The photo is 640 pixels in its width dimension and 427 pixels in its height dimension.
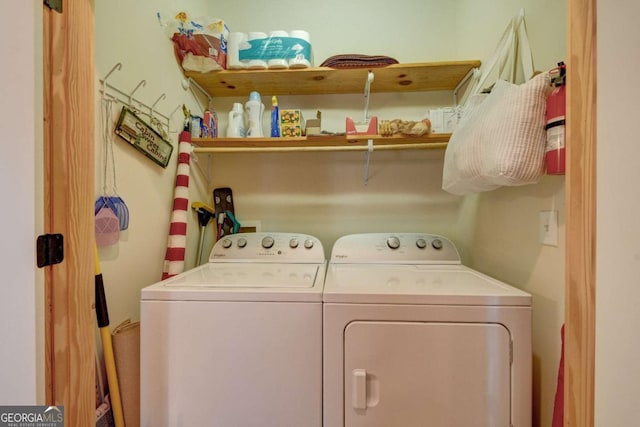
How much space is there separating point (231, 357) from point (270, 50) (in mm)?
1613

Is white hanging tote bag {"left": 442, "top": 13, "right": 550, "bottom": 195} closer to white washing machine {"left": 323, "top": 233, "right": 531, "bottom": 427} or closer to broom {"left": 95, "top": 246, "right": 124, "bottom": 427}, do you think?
white washing machine {"left": 323, "top": 233, "right": 531, "bottom": 427}

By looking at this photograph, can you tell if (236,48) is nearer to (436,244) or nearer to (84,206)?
(84,206)

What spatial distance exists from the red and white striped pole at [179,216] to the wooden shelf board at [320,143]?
0.33 feet

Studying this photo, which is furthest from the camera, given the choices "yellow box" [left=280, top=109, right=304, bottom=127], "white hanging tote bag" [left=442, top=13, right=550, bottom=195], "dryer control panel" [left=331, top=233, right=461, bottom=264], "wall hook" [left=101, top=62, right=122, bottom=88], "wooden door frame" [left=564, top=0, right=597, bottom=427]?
"yellow box" [left=280, top=109, right=304, bottom=127]

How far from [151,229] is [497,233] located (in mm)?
1784

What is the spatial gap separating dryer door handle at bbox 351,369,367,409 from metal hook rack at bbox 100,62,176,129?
1.45 metres

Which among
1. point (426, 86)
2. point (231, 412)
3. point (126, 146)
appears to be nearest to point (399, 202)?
point (426, 86)

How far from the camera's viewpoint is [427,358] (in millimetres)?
862

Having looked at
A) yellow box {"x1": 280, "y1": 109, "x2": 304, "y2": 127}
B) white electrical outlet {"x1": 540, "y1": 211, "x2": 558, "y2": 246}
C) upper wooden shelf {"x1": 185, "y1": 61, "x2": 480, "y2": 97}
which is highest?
upper wooden shelf {"x1": 185, "y1": 61, "x2": 480, "y2": 97}

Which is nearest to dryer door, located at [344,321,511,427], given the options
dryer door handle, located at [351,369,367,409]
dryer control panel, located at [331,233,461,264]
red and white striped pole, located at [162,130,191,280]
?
dryer door handle, located at [351,369,367,409]

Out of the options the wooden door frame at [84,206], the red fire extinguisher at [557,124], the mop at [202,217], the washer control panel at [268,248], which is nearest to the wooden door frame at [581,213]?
the wooden door frame at [84,206]

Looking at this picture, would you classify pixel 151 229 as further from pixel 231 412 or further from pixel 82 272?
pixel 231 412

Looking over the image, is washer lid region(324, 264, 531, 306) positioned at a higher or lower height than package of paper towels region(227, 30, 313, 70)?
lower

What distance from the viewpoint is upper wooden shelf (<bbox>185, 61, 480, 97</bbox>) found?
5.00 feet
